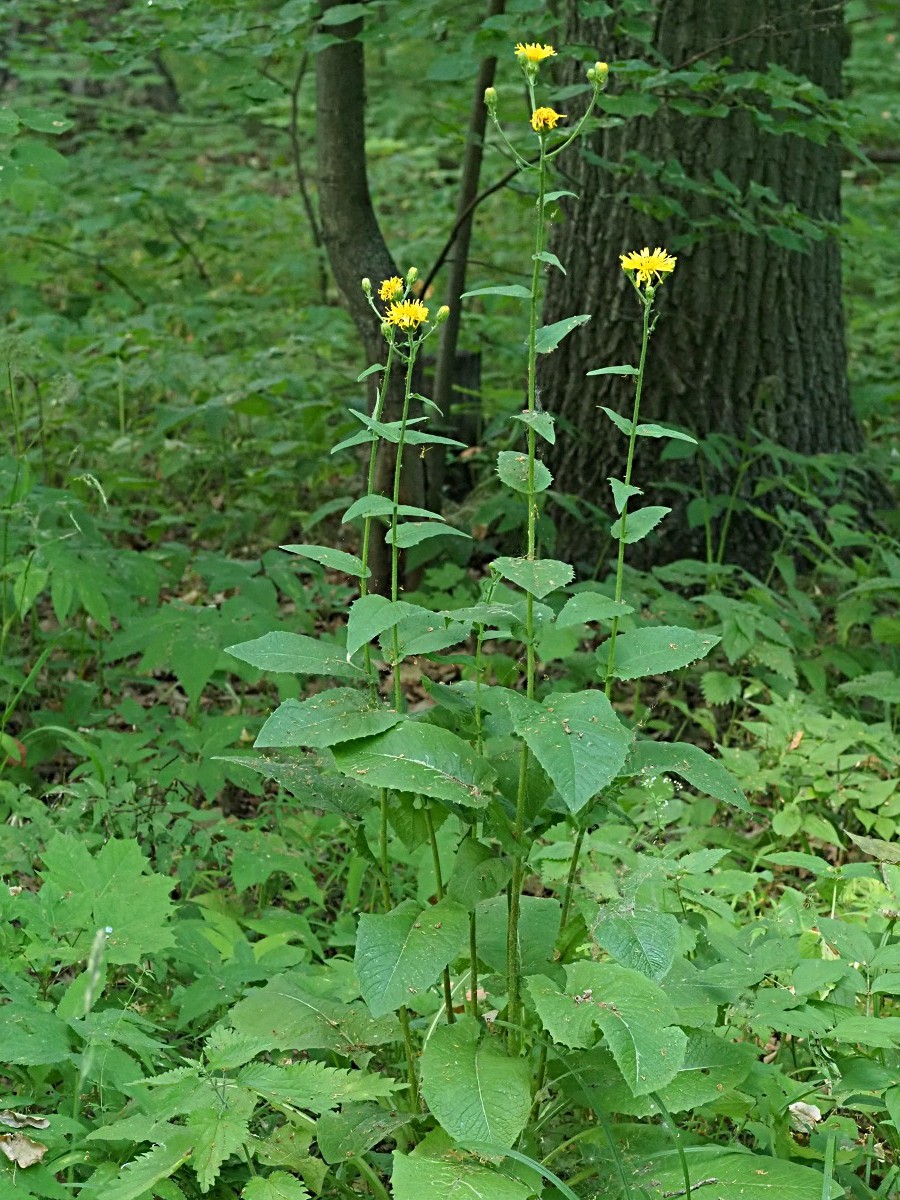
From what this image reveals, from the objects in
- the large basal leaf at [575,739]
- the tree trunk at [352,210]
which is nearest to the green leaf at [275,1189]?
the large basal leaf at [575,739]

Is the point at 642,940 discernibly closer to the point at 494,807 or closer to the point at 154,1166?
the point at 494,807

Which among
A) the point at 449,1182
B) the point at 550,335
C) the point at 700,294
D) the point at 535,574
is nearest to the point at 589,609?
the point at 535,574

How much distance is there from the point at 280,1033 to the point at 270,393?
129 inches

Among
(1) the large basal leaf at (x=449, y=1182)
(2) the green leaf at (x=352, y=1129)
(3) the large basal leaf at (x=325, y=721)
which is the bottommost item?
(2) the green leaf at (x=352, y=1129)

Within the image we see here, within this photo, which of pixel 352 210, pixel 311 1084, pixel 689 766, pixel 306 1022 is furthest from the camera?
pixel 352 210

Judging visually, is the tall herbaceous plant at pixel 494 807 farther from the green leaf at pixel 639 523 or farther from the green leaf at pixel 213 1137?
the green leaf at pixel 213 1137

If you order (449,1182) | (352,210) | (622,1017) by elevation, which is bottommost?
(449,1182)

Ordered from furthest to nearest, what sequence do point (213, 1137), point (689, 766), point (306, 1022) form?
1. point (306, 1022)
2. point (689, 766)
3. point (213, 1137)

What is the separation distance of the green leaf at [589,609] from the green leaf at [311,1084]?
656 millimetres

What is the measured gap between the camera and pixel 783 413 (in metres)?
4.14

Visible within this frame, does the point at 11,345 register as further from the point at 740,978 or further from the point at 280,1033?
the point at 740,978

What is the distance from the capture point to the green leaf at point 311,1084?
4.79 feet

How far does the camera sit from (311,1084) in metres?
1.50

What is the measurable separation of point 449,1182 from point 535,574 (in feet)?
2.45
